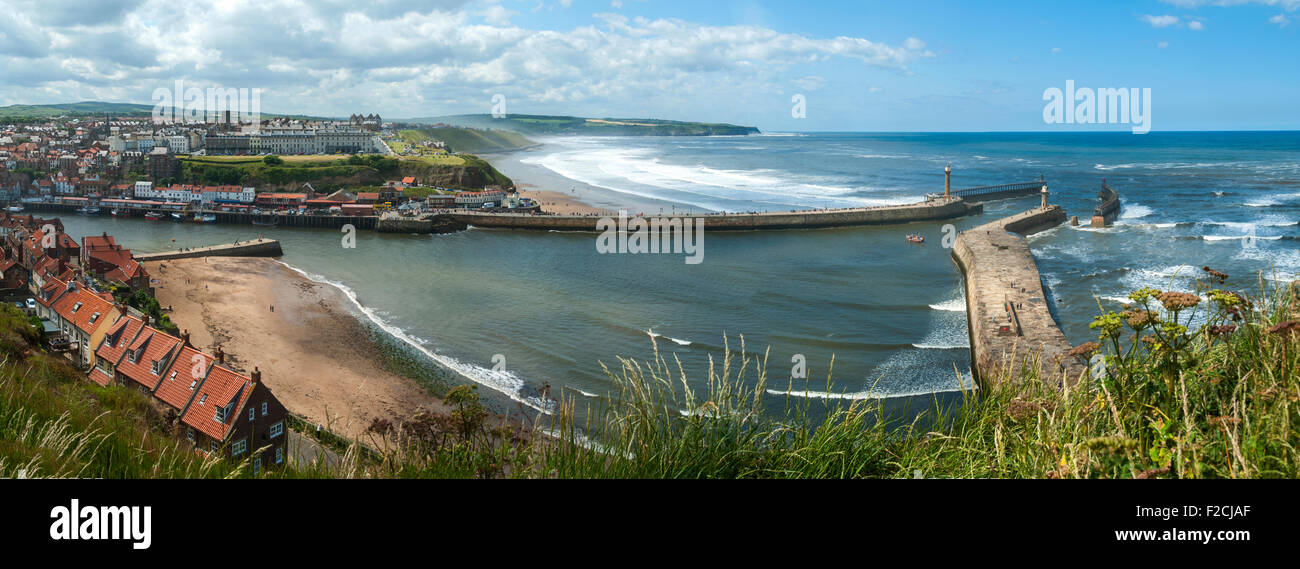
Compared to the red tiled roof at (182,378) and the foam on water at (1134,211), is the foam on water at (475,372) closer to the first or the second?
the red tiled roof at (182,378)

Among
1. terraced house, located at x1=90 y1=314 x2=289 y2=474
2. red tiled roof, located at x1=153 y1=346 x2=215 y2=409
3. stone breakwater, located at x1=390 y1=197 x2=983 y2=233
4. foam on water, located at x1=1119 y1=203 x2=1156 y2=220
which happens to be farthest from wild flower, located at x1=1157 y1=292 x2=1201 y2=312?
foam on water, located at x1=1119 y1=203 x2=1156 y2=220

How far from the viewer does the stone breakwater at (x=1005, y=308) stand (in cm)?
2012

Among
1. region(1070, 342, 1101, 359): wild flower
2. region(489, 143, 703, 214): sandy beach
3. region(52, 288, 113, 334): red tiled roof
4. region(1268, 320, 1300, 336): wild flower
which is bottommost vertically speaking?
region(52, 288, 113, 334): red tiled roof

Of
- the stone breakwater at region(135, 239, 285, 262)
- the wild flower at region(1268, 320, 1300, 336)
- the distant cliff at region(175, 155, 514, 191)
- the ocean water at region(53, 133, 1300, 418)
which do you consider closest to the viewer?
the wild flower at region(1268, 320, 1300, 336)

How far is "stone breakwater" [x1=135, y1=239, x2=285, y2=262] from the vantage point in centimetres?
A: 4094

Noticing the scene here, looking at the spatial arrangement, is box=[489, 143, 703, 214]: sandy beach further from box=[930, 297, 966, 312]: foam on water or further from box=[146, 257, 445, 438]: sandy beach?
box=[930, 297, 966, 312]: foam on water

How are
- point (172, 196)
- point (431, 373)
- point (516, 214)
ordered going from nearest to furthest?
point (431, 373) < point (516, 214) < point (172, 196)

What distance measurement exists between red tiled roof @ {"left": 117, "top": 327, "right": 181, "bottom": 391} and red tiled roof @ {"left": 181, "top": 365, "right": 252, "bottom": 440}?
223cm

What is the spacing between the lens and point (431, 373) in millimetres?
22078

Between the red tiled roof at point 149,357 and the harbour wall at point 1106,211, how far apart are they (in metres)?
47.8
